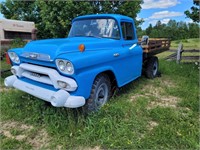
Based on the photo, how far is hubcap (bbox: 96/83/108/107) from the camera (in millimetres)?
3777

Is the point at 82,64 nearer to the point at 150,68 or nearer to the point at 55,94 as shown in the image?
the point at 55,94

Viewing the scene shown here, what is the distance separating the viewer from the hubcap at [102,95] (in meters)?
3.78

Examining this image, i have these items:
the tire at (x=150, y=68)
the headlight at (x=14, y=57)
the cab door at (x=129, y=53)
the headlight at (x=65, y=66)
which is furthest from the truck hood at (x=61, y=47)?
the tire at (x=150, y=68)

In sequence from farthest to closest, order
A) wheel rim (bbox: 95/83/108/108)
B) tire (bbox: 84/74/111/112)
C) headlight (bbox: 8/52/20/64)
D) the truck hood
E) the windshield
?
the windshield < headlight (bbox: 8/52/20/64) < wheel rim (bbox: 95/83/108/108) < tire (bbox: 84/74/111/112) < the truck hood

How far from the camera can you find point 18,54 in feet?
13.1

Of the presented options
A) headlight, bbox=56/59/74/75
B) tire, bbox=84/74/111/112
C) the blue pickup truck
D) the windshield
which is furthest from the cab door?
headlight, bbox=56/59/74/75

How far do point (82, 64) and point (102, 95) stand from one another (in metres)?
1.08

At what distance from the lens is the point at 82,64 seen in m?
3.12

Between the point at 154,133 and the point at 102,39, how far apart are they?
2.18 meters

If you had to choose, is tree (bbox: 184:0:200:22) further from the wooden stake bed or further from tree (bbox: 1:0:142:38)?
tree (bbox: 1:0:142:38)

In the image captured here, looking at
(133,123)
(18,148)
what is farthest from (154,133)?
(18,148)

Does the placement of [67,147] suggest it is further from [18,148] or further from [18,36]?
[18,36]

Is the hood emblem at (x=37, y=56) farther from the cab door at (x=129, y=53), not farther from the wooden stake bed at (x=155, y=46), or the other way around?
the wooden stake bed at (x=155, y=46)

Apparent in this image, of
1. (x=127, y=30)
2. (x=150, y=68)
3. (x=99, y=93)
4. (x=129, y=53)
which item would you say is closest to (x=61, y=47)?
(x=99, y=93)
